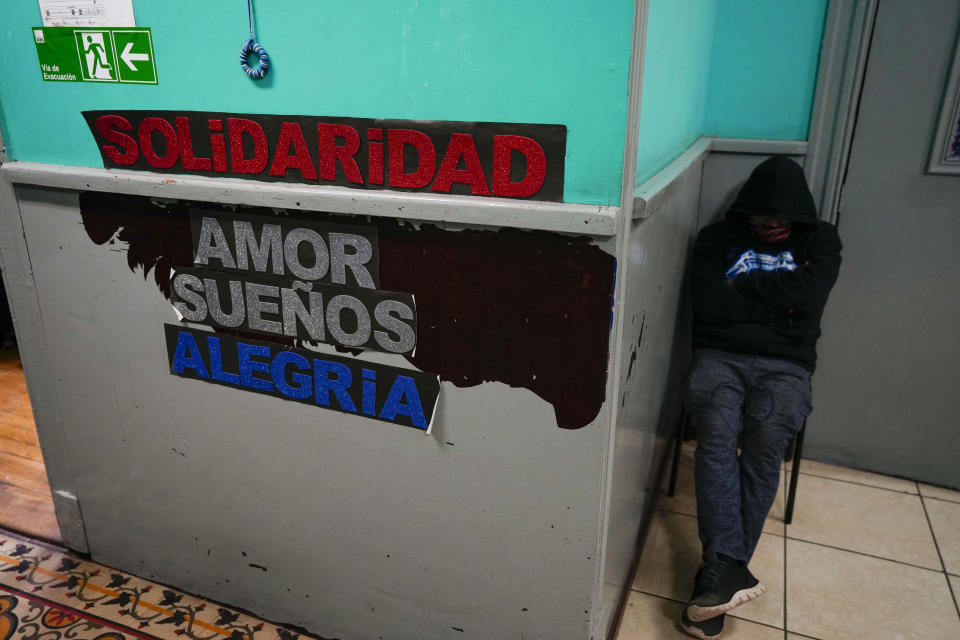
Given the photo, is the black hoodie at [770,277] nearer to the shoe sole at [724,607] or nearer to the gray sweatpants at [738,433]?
the gray sweatpants at [738,433]

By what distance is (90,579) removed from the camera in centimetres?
188

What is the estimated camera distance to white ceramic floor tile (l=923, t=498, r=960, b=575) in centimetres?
198

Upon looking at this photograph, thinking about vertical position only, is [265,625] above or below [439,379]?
below

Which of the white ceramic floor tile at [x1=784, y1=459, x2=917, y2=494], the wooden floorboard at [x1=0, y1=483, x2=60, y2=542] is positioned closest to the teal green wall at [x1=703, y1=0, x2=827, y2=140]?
the white ceramic floor tile at [x1=784, y1=459, x2=917, y2=494]

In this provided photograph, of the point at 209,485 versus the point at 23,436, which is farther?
the point at 23,436

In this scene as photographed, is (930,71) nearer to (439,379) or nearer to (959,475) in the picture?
(959,475)

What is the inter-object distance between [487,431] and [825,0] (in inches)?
68.7

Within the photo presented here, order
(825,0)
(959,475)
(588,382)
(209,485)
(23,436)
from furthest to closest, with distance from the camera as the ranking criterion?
(23,436), (959,475), (825,0), (209,485), (588,382)

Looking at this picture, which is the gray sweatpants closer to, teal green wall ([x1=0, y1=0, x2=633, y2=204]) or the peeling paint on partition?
the peeling paint on partition

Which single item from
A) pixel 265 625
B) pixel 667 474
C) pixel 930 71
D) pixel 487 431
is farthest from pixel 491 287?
pixel 930 71

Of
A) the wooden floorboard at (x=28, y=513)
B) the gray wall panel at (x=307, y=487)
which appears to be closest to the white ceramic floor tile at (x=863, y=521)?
the gray wall panel at (x=307, y=487)

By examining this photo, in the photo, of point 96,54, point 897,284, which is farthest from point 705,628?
point 96,54

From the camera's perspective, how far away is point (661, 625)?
5.74 feet

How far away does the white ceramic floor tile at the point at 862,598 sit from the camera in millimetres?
Answer: 1731
